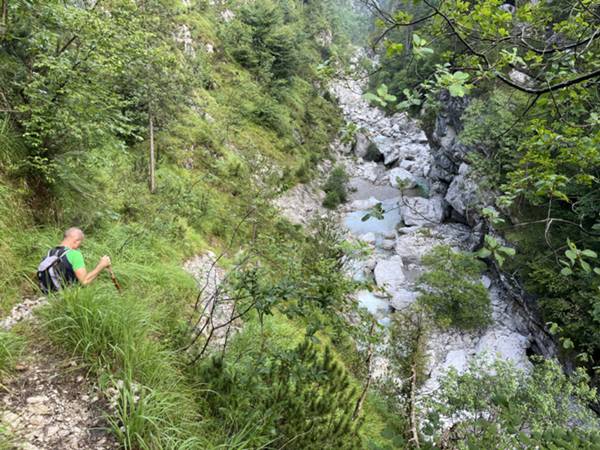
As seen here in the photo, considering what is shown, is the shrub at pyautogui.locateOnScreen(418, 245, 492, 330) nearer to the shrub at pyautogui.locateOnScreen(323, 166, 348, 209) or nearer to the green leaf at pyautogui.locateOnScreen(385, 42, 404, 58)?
the shrub at pyautogui.locateOnScreen(323, 166, 348, 209)

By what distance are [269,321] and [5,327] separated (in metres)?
3.63

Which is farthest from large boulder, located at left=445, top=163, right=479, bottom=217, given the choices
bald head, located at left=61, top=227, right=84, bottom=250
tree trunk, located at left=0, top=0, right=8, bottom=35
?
tree trunk, located at left=0, top=0, right=8, bottom=35

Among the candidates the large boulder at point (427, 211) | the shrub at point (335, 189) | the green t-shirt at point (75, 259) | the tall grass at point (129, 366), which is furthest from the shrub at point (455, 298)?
the green t-shirt at point (75, 259)

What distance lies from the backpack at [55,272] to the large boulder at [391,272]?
13227 mm

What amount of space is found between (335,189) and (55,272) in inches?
764

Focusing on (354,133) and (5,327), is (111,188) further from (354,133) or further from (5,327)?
(354,133)

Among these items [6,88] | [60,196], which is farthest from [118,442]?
[6,88]

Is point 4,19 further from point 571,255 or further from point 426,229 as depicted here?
point 426,229

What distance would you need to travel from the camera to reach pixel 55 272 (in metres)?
3.33

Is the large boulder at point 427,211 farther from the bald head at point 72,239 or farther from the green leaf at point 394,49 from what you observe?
the green leaf at point 394,49

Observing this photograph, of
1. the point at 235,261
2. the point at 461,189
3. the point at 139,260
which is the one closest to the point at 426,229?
the point at 235,261

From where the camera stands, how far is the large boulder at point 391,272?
50.6 feet

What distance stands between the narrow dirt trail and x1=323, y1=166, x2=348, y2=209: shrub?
18.4m

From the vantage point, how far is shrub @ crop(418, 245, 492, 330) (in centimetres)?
1310
